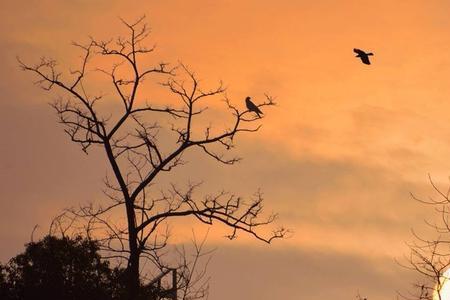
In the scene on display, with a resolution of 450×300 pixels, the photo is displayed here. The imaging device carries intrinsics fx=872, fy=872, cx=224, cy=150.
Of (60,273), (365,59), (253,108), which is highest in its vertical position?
(253,108)

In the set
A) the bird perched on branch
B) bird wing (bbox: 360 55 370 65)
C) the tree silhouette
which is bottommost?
the tree silhouette

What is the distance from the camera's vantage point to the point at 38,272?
21.9m

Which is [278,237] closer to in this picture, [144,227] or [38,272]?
[144,227]

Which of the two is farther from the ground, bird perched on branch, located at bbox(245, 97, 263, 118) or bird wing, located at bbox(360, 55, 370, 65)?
bird perched on branch, located at bbox(245, 97, 263, 118)

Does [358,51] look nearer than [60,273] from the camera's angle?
Yes

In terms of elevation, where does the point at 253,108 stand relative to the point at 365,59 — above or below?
above

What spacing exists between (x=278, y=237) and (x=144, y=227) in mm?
3380

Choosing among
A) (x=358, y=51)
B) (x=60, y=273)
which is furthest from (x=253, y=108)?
(x=60, y=273)

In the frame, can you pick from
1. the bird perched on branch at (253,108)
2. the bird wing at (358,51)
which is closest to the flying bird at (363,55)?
the bird wing at (358,51)

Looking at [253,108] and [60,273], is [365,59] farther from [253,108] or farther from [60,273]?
[60,273]

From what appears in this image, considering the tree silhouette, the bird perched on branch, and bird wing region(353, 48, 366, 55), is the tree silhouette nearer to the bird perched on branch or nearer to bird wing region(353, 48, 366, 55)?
the bird perched on branch

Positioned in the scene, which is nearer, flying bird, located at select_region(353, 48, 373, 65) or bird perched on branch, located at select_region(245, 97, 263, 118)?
flying bird, located at select_region(353, 48, 373, 65)

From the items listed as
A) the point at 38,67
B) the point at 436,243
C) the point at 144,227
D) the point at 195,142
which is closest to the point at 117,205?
the point at 144,227

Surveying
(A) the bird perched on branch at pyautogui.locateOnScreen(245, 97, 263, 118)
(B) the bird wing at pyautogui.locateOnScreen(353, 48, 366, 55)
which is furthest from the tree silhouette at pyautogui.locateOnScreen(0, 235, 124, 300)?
Answer: (B) the bird wing at pyautogui.locateOnScreen(353, 48, 366, 55)
